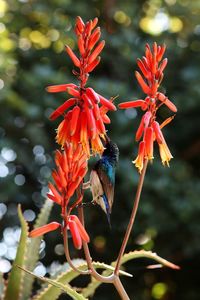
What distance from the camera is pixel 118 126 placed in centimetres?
322

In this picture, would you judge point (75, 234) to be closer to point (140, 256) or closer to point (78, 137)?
point (78, 137)

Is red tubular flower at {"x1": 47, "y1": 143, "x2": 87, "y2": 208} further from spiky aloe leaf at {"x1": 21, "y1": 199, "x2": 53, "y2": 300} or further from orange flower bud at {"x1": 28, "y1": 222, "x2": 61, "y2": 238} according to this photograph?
spiky aloe leaf at {"x1": 21, "y1": 199, "x2": 53, "y2": 300}

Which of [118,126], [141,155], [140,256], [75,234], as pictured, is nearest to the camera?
[75,234]

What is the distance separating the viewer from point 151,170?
3186 millimetres

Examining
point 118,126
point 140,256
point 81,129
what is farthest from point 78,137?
point 118,126

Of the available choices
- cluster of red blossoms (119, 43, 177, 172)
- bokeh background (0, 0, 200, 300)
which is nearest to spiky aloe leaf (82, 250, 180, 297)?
cluster of red blossoms (119, 43, 177, 172)

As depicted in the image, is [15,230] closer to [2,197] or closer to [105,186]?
[2,197]

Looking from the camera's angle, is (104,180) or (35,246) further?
(35,246)

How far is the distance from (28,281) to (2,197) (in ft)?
4.82

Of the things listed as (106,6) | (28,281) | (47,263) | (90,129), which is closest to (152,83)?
(90,129)

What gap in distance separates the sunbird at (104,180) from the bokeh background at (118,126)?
76.0 inches

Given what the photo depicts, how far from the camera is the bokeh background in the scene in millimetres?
3178

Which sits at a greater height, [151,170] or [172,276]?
[151,170]

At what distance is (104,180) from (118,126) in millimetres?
2129
